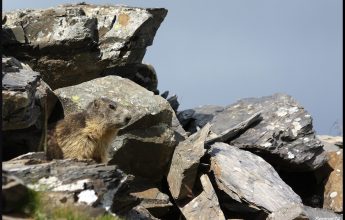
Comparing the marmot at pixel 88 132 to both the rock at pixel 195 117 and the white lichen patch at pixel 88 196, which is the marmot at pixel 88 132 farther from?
the rock at pixel 195 117

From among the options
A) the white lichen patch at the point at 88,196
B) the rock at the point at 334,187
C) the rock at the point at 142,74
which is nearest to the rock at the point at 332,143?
the rock at the point at 334,187

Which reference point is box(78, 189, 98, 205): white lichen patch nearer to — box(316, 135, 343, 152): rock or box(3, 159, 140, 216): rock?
box(3, 159, 140, 216): rock

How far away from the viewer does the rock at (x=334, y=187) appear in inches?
716

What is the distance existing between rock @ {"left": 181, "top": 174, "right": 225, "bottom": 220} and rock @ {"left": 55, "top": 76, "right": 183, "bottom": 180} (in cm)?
133

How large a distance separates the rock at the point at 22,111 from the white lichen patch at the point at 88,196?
347 centimetres

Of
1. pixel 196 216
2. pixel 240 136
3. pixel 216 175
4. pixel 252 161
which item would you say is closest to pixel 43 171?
pixel 196 216

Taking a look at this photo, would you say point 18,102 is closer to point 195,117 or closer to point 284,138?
point 284,138

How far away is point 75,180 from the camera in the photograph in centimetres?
841

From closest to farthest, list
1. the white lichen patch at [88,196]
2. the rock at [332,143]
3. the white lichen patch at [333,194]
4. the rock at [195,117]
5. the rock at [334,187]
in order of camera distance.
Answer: the white lichen patch at [88,196]
the rock at [334,187]
the white lichen patch at [333,194]
the rock at [195,117]
the rock at [332,143]

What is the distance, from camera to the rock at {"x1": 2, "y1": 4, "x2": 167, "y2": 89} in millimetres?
18500

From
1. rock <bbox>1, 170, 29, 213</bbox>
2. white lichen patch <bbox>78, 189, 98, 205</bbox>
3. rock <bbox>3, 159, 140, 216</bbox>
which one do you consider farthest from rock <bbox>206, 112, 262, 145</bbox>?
rock <bbox>1, 170, 29, 213</bbox>

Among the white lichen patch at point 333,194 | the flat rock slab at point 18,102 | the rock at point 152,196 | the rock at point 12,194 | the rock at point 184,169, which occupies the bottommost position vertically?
the rock at point 152,196

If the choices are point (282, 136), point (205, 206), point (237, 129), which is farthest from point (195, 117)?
point (205, 206)

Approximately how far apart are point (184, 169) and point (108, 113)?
8.09ft
